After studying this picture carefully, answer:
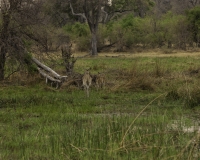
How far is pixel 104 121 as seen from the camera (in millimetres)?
8156

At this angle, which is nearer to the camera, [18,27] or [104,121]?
[104,121]

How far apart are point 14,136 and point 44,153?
1456 mm

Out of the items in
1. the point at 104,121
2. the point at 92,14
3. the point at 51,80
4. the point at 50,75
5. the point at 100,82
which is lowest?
the point at 104,121

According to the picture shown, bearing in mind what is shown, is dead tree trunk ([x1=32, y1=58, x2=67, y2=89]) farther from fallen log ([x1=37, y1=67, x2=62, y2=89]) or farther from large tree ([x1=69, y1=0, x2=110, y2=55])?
large tree ([x1=69, y1=0, x2=110, y2=55])

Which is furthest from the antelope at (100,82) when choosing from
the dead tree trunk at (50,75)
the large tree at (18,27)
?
the large tree at (18,27)

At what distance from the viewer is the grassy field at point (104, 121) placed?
20.3ft

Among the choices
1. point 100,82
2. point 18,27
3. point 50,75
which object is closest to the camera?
point 18,27

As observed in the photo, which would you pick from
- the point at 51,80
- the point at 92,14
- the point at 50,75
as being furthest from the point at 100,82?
the point at 92,14

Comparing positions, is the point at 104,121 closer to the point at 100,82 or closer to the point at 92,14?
the point at 100,82

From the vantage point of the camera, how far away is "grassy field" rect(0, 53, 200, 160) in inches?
244

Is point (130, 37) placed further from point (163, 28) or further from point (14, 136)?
point (14, 136)

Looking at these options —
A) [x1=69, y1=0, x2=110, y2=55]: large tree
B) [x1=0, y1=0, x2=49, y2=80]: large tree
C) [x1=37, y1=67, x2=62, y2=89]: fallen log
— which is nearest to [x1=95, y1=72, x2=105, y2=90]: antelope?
[x1=37, y1=67, x2=62, y2=89]: fallen log

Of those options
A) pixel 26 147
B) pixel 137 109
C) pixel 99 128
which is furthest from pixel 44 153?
pixel 137 109

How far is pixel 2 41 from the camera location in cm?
1454
